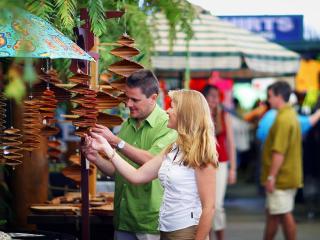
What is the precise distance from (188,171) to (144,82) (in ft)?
3.19

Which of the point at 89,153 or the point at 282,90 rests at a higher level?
the point at 282,90

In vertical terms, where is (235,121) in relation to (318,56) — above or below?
below

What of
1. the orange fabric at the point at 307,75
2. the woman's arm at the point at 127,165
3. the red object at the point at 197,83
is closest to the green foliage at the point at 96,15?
the woman's arm at the point at 127,165

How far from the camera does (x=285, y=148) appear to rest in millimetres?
9992

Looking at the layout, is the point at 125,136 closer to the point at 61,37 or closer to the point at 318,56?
the point at 61,37

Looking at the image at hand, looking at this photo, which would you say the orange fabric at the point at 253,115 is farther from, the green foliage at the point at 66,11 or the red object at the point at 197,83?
the green foliage at the point at 66,11

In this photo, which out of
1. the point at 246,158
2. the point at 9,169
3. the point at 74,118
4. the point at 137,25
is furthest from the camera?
the point at 246,158

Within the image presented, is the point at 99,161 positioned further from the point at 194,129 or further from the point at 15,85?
the point at 15,85

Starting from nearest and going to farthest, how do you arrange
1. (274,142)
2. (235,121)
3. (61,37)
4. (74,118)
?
(61,37) < (74,118) < (274,142) < (235,121)

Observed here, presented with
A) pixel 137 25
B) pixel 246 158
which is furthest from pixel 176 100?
pixel 246 158

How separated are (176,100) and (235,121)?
50.7 feet

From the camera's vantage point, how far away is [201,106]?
529 cm

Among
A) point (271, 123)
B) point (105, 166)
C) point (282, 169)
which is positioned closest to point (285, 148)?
point (282, 169)

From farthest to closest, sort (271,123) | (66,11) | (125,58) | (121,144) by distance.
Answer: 1. (271,123)
2. (125,58)
3. (121,144)
4. (66,11)
